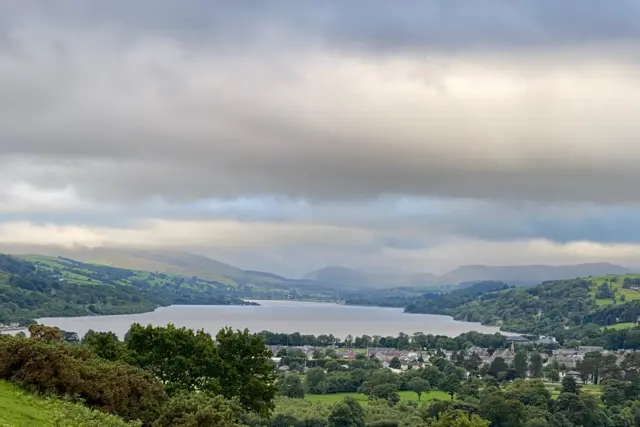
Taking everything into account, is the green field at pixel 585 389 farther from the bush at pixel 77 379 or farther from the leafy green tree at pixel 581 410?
the bush at pixel 77 379

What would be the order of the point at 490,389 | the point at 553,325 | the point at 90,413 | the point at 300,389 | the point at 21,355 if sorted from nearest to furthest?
the point at 90,413, the point at 21,355, the point at 490,389, the point at 300,389, the point at 553,325

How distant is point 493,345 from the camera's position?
446 feet

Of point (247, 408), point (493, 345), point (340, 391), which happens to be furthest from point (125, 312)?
point (247, 408)

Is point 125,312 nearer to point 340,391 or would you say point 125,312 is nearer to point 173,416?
point 340,391

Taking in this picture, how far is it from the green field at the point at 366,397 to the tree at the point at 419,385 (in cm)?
51

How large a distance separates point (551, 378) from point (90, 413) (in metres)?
87.5

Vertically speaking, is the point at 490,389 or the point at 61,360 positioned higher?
the point at 61,360

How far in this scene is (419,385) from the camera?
8156 centimetres

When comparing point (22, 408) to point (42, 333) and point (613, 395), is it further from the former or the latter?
point (613, 395)

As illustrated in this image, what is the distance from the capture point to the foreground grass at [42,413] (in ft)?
52.8

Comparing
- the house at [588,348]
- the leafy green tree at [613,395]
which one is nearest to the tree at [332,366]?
the leafy green tree at [613,395]

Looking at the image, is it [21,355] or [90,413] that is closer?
[90,413]

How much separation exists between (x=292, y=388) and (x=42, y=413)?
6099 centimetres

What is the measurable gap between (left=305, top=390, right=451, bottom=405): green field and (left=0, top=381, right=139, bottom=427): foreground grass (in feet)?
188
